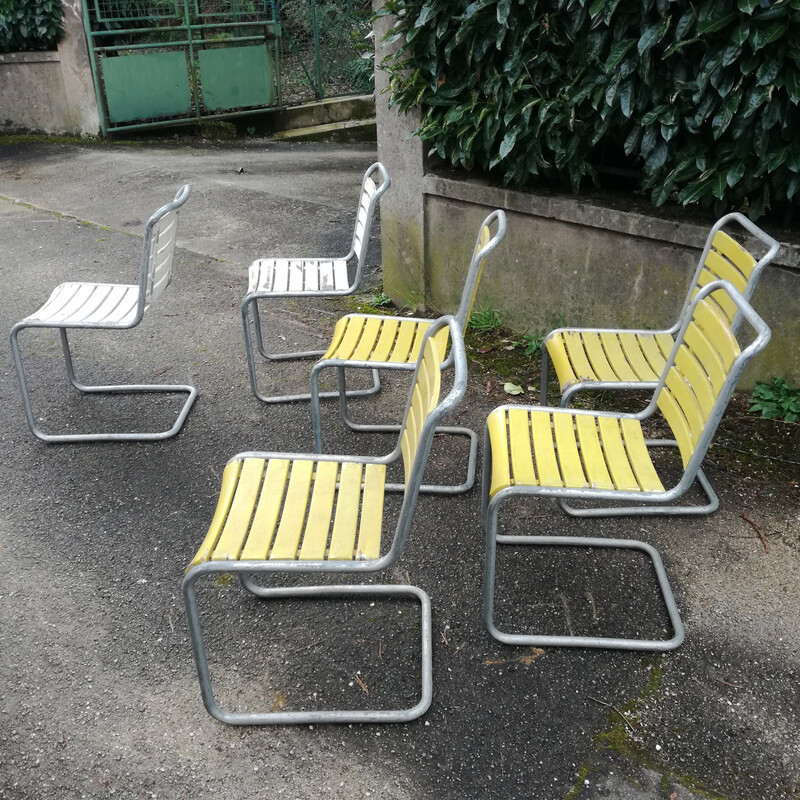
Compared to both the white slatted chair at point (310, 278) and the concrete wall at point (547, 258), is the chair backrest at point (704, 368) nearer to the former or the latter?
the concrete wall at point (547, 258)

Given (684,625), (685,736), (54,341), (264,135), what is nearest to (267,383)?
(54,341)

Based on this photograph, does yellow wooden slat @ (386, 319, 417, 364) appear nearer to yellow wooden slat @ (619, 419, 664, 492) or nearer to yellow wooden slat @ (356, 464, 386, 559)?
yellow wooden slat @ (356, 464, 386, 559)

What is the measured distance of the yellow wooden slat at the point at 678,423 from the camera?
234 centimetres

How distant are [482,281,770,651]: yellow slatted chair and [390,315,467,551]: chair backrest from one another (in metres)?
0.33

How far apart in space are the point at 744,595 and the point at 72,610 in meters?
2.28

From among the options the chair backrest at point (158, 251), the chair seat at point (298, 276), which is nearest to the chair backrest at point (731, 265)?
the chair seat at point (298, 276)

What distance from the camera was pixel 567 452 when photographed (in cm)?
251

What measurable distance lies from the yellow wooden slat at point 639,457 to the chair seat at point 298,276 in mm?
1607

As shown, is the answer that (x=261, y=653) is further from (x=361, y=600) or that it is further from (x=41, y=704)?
(x=41, y=704)

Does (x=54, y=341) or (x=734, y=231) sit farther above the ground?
(x=734, y=231)

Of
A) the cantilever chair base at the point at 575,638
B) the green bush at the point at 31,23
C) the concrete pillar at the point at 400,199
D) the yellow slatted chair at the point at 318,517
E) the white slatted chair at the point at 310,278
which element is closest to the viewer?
the yellow slatted chair at the point at 318,517

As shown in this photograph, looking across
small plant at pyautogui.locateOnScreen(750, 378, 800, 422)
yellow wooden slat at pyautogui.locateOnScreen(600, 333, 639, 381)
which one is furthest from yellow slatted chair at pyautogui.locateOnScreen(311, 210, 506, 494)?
small plant at pyautogui.locateOnScreen(750, 378, 800, 422)

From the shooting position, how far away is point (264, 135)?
1063 cm

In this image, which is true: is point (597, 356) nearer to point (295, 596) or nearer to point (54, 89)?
point (295, 596)
